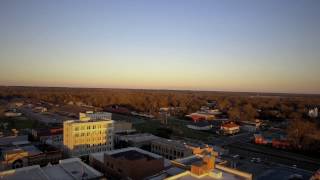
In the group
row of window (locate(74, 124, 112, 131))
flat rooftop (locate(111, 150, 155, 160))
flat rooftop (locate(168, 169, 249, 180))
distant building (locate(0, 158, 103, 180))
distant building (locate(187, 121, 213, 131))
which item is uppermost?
row of window (locate(74, 124, 112, 131))

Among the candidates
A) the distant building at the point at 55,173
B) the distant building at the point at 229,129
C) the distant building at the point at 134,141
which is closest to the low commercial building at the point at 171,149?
the distant building at the point at 134,141

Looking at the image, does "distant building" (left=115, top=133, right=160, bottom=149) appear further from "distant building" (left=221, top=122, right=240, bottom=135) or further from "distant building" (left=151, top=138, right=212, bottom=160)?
"distant building" (left=221, top=122, right=240, bottom=135)

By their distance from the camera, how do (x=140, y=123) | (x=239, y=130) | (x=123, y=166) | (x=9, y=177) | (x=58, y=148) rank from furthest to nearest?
(x=140, y=123)
(x=239, y=130)
(x=58, y=148)
(x=123, y=166)
(x=9, y=177)

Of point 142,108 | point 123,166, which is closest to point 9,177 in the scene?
point 123,166

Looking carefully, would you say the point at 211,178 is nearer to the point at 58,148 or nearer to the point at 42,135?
the point at 58,148

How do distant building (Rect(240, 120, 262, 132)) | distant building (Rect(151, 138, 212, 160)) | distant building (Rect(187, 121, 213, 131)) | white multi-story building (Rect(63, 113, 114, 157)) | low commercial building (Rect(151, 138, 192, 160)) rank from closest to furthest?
distant building (Rect(151, 138, 212, 160)) < low commercial building (Rect(151, 138, 192, 160)) < white multi-story building (Rect(63, 113, 114, 157)) < distant building (Rect(187, 121, 213, 131)) < distant building (Rect(240, 120, 262, 132))

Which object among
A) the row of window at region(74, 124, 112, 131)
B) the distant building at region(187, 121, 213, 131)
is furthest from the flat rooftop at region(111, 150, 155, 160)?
the distant building at region(187, 121, 213, 131)
